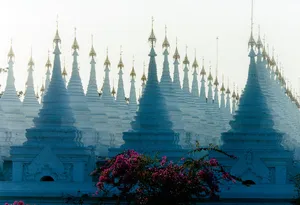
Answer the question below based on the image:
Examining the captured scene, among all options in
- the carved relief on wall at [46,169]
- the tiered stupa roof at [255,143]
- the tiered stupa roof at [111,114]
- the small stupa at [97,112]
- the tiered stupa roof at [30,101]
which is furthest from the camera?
the tiered stupa roof at [111,114]

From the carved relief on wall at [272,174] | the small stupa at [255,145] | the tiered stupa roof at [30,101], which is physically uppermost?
the tiered stupa roof at [30,101]

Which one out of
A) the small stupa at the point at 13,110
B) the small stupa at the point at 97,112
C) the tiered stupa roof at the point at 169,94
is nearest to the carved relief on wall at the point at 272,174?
the tiered stupa roof at the point at 169,94

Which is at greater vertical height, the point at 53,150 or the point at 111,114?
the point at 111,114

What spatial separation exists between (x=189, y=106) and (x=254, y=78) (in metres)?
9.79

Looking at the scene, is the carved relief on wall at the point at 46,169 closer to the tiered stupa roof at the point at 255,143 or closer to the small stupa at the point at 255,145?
the small stupa at the point at 255,145

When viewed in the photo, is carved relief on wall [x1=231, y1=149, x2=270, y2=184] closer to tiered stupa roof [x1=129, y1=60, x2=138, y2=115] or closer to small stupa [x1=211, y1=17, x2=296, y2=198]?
small stupa [x1=211, y1=17, x2=296, y2=198]

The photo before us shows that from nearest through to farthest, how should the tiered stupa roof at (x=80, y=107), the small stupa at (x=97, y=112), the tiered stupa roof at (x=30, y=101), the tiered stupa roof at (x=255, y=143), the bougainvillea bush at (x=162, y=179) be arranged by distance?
the bougainvillea bush at (x=162, y=179)
the tiered stupa roof at (x=255, y=143)
the tiered stupa roof at (x=80, y=107)
the small stupa at (x=97, y=112)
the tiered stupa roof at (x=30, y=101)

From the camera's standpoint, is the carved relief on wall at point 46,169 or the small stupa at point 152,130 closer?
the carved relief on wall at point 46,169

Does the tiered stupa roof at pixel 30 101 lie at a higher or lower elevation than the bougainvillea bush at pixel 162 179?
higher

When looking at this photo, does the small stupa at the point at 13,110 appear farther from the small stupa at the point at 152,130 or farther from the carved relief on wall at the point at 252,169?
the carved relief on wall at the point at 252,169

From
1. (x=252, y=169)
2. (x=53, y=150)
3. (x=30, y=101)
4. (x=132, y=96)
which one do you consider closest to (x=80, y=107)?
(x=30, y=101)

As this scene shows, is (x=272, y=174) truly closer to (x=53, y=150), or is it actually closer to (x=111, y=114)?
(x=53, y=150)

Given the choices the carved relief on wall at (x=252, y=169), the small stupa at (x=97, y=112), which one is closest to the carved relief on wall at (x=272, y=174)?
the carved relief on wall at (x=252, y=169)

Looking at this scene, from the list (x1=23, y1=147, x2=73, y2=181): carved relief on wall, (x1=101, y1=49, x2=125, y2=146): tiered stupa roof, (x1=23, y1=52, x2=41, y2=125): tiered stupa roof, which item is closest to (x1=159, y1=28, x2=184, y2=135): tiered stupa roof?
(x1=101, y1=49, x2=125, y2=146): tiered stupa roof
